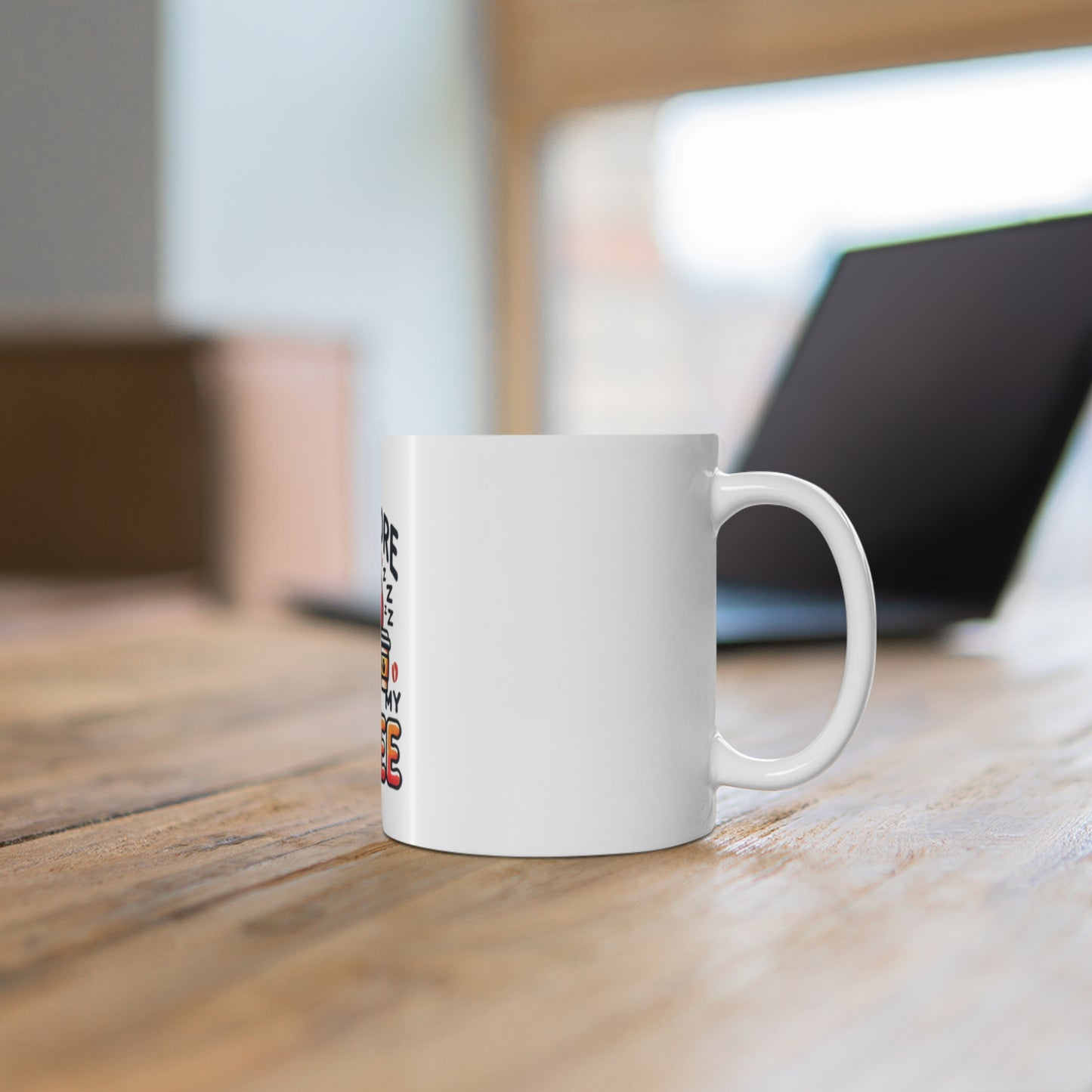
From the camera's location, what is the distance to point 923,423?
88 cm

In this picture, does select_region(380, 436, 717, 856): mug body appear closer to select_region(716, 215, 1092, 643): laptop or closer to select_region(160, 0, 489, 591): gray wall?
select_region(716, 215, 1092, 643): laptop

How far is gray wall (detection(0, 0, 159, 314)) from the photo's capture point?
7.26 ft

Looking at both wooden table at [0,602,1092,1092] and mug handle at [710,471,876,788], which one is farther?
mug handle at [710,471,876,788]

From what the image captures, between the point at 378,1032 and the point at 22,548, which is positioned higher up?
the point at 378,1032

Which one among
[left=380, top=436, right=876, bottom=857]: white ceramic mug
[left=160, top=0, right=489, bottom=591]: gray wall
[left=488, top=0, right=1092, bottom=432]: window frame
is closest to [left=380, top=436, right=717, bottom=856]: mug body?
[left=380, top=436, right=876, bottom=857]: white ceramic mug

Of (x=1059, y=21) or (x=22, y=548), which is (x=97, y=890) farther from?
(x=1059, y=21)

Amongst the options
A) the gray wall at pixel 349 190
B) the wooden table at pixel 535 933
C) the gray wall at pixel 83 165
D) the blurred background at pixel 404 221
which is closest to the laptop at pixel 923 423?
the wooden table at pixel 535 933

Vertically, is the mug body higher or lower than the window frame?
lower

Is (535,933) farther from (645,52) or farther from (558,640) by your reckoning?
(645,52)

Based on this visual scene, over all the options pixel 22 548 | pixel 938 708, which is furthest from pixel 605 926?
pixel 22 548

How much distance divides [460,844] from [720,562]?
61 cm

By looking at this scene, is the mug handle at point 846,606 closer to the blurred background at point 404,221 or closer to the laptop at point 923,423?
the laptop at point 923,423

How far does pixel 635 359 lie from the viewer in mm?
3057

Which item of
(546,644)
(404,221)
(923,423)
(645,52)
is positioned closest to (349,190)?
(404,221)
